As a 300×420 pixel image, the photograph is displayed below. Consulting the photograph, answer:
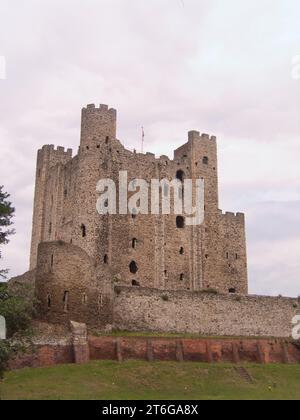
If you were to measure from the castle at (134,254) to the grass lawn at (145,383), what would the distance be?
20.7 ft

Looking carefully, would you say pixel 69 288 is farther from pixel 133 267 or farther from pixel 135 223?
pixel 135 223

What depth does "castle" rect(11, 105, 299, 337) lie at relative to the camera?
151ft

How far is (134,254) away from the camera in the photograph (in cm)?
6012

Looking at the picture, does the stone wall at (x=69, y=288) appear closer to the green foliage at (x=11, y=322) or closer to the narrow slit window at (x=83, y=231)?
the green foliage at (x=11, y=322)

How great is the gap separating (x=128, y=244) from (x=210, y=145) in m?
14.7

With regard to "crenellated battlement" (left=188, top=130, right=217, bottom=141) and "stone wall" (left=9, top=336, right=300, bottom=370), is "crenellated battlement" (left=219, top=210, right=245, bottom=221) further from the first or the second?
"stone wall" (left=9, top=336, right=300, bottom=370)

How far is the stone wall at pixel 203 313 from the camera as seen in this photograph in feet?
165

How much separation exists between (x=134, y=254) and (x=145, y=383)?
2319 cm

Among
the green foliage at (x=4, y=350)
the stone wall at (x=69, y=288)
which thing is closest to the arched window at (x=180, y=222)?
the stone wall at (x=69, y=288)

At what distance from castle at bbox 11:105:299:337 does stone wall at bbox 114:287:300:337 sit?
0.08 meters

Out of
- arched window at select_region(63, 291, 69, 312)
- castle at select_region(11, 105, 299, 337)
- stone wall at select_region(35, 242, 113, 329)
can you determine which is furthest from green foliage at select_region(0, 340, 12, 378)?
arched window at select_region(63, 291, 69, 312)

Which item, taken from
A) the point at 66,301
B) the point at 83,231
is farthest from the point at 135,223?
the point at 66,301
